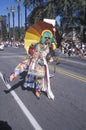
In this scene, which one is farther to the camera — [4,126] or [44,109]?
[44,109]

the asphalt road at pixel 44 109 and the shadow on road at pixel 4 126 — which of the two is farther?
the asphalt road at pixel 44 109

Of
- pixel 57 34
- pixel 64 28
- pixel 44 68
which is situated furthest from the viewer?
pixel 64 28

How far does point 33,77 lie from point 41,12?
57.8 metres

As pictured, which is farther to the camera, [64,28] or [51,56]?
[64,28]

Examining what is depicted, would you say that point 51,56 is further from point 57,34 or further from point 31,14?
point 31,14

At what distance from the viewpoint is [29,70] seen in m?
11.7

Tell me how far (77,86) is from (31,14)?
58226mm

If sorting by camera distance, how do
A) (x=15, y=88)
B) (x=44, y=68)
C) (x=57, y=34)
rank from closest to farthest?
(x=44, y=68) → (x=57, y=34) → (x=15, y=88)

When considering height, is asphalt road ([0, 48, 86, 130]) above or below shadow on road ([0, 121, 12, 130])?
below

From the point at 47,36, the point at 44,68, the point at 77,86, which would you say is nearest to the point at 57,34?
the point at 47,36

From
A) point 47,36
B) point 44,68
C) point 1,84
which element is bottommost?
point 1,84

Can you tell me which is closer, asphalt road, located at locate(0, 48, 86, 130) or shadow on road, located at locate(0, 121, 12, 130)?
shadow on road, located at locate(0, 121, 12, 130)

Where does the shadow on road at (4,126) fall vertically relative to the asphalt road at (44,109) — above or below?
above

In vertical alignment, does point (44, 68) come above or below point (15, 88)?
above
